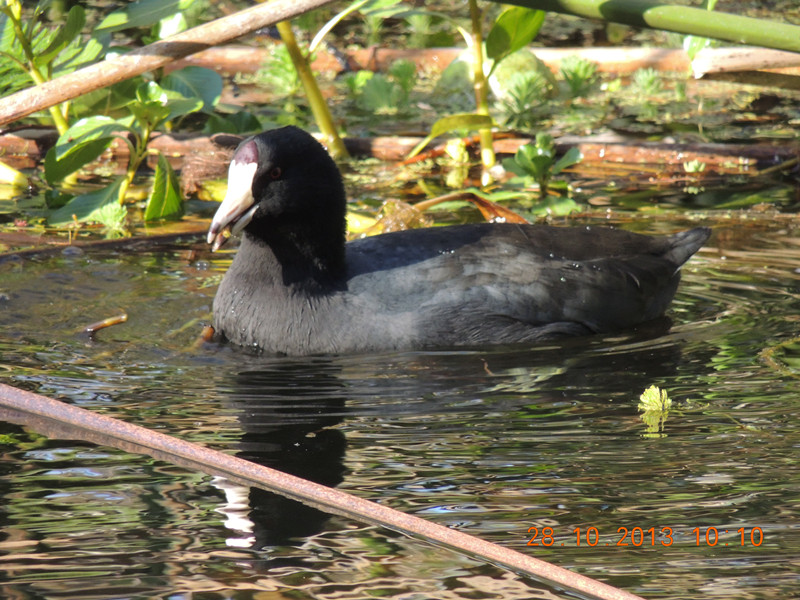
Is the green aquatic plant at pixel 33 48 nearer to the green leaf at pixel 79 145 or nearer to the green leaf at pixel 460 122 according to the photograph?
the green leaf at pixel 79 145

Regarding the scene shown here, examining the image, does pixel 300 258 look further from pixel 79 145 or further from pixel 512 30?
pixel 512 30

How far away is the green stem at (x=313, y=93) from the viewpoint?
16.6ft

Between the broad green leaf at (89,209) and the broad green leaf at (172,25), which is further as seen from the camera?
the broad green leaf at (172,25)

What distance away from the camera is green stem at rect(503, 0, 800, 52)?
282cm

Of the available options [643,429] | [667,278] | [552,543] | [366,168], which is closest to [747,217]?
[667,278]

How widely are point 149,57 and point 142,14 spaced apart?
0.71 meters

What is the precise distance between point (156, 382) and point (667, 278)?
1.63 metres

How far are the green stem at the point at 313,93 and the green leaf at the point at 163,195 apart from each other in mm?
870

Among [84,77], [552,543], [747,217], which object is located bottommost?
[552,543]

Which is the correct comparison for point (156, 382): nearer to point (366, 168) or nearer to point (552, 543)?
point (552, 543)

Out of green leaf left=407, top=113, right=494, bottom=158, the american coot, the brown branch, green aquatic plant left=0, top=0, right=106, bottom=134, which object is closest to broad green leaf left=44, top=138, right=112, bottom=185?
green aquatic plant left=0, top=0, right=106, bottom=134

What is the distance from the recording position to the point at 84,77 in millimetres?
3414

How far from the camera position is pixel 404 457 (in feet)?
8.05
